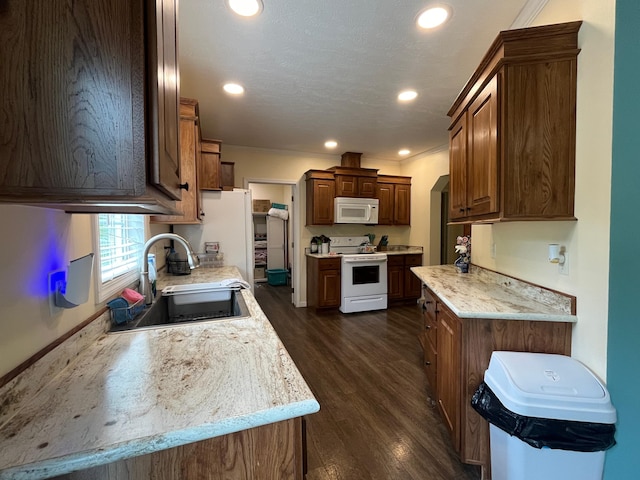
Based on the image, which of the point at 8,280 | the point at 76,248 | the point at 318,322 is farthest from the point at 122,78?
the point at 318,322

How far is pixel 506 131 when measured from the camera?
1.39 meters

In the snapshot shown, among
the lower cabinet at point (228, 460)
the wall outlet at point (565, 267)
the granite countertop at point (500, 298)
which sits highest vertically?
the wall outlet at point (565, 267)

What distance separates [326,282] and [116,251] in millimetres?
2953

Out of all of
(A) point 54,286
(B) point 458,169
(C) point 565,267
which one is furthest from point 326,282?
(A) point 54,286

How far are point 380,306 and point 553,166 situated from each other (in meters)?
3.29

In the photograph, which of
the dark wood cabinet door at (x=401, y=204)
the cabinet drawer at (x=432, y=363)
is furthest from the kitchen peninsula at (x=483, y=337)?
the dark wood cabinet door at (x=401, y=204)

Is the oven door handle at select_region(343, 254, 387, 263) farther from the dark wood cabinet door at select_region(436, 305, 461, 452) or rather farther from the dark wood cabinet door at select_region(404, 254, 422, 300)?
the dark wood cabinet door at select_region(436, 305, 461, 452)

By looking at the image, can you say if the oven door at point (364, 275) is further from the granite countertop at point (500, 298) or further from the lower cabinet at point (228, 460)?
the lower cabinet at point (228, 460)

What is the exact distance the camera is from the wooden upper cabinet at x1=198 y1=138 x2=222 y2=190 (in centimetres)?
300

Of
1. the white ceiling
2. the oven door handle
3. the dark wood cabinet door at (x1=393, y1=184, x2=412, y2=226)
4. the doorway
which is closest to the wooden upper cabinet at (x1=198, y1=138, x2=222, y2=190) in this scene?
the white ceiling

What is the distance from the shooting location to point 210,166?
302 cm

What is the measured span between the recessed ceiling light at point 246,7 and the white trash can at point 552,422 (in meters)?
2.27

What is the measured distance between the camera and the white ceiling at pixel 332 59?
1.62 meters

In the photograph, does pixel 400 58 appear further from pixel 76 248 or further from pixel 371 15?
pixel 76 248
